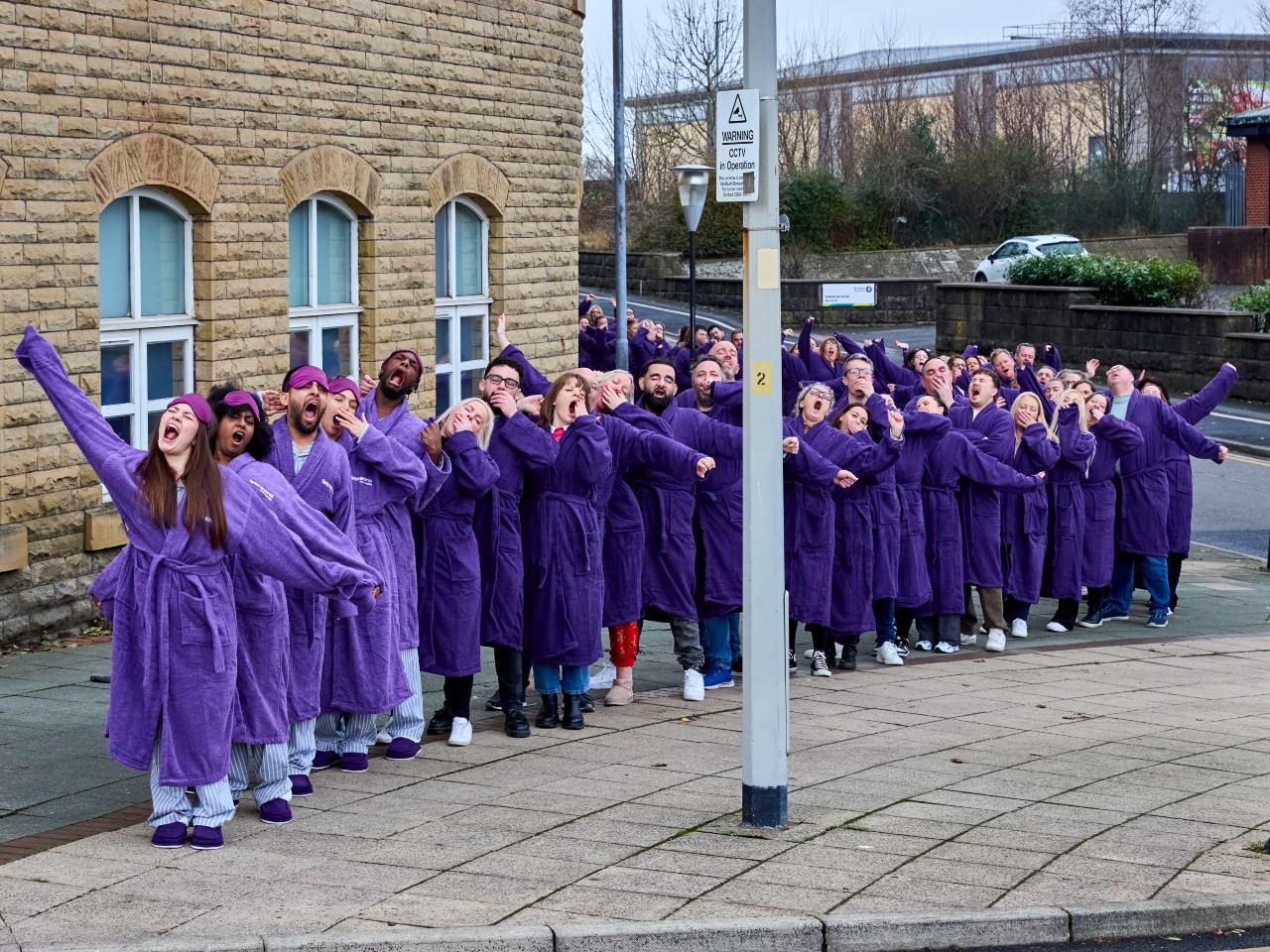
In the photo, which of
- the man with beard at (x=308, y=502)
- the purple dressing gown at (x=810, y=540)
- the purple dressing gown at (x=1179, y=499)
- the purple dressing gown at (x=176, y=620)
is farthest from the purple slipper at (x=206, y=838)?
the purple dressing gown at (x=1179, y=499)

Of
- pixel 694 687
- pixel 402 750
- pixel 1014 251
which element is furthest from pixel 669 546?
pixel 1014 251

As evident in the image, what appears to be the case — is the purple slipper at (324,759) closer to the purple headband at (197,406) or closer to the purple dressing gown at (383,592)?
the purple dressing gown at (383,592)

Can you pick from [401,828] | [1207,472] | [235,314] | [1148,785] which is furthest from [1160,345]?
[401,828]

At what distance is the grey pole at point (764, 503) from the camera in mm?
7652

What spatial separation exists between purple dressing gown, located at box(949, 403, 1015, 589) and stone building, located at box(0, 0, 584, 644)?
5195mm

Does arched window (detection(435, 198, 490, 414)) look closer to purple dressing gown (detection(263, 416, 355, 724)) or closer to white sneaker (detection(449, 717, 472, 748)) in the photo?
white sneaker (detection(449, 717, 472, 748))

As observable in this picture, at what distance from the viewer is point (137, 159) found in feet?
40.7

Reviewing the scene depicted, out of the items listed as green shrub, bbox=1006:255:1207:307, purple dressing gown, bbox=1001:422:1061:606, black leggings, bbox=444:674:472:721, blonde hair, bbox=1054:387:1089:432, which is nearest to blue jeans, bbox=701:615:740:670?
black leggings, bbox=444:674:472:721

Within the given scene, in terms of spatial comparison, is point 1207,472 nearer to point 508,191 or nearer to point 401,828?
point 508,191

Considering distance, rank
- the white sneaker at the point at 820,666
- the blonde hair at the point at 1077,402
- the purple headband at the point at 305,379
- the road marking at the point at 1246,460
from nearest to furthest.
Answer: the purple headband at the point at 305,379 → the white sneaker at the point at 820,666 → the blonde hair at the point at 1077,402 → the road marking at the point at 1246,460

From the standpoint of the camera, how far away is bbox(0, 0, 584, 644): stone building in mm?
11680

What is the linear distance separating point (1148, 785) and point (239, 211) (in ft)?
25.9

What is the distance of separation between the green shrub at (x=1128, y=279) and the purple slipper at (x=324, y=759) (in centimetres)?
2698

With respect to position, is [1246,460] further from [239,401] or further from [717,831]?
[239,401]
